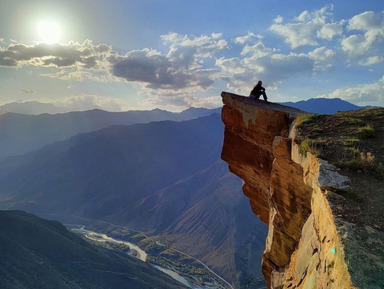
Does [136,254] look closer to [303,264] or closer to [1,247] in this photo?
[1,247]

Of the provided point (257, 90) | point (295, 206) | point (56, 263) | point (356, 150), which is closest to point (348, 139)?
point (356, 150)

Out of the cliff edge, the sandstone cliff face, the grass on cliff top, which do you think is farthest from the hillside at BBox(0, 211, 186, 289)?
the grass on cliff top

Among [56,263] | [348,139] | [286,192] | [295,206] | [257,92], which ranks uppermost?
[257,92]

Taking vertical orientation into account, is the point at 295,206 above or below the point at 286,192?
below

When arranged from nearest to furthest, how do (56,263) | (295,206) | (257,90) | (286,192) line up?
(295,206)
(286,192)
(257,90)
(56,263)

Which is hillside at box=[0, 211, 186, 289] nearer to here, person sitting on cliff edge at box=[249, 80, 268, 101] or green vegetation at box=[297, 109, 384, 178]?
person sitting on cliff edge at box=[249, 80, 268, 101]

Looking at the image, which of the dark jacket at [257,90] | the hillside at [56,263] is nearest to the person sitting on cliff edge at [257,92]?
the dark jacket at [257,90]

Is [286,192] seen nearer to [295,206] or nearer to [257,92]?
[295,206]
